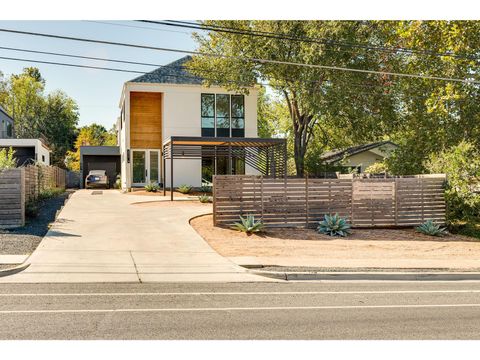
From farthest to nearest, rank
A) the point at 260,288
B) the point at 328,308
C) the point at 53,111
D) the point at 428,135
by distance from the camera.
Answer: the point at 53,111 < the point at 428,135 < the point at 260,288 < the point at 328,308

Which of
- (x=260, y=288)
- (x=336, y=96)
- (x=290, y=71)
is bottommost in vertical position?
(x=260, y=288)

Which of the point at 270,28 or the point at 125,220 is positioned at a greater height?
the point at 270,28

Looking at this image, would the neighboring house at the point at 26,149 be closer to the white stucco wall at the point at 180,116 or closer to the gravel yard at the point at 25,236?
the white stucco wall at the point at 180,116

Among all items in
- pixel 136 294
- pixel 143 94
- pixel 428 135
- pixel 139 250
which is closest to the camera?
pixel 136 294

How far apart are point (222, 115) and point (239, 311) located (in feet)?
84.2

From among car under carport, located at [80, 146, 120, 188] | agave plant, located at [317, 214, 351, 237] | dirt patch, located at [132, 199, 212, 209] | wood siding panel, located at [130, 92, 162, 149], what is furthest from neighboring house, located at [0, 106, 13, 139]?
agave plant, located at [317, 214, 351, 237]

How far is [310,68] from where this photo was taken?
26.1 m

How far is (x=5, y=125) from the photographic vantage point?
149ft

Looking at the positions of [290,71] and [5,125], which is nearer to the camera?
[290,71]

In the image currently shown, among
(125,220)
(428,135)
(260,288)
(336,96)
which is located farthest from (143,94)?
(260,288)

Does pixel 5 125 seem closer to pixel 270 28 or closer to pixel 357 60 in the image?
pixel 270 28

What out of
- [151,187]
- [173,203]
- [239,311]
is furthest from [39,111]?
Answer: [239,311]

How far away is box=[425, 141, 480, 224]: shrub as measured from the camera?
18328 millimetres

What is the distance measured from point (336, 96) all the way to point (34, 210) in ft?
55.8
